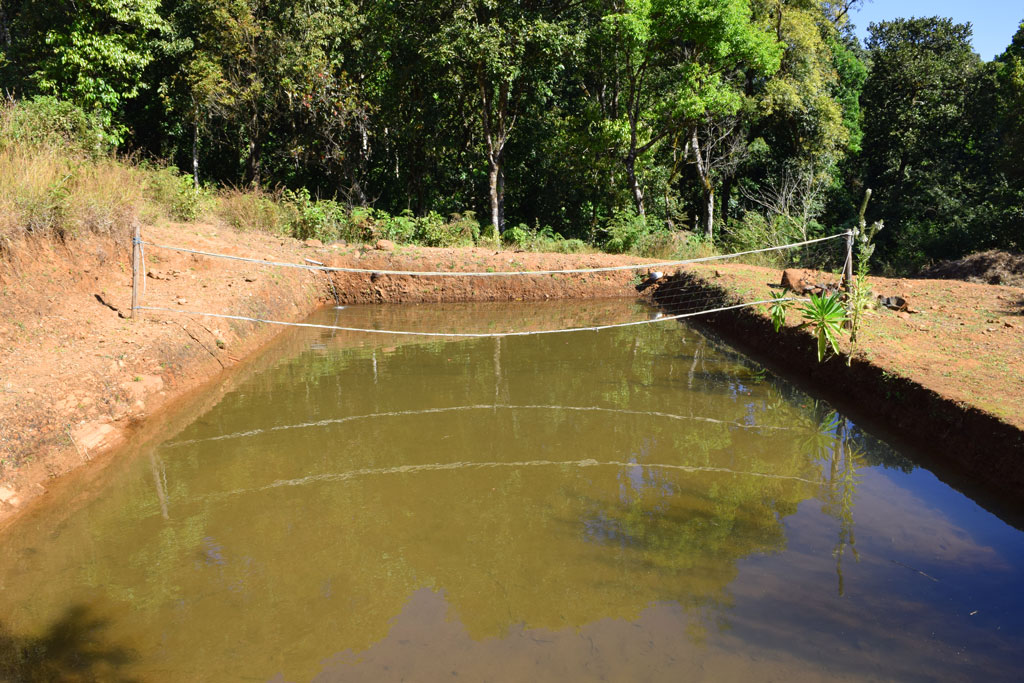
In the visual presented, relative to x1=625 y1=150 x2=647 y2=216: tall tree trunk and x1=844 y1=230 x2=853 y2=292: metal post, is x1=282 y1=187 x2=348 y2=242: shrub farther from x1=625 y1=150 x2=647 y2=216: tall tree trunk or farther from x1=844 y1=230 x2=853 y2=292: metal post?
x1=844 y1=230 x2=853 y2=292: metal post

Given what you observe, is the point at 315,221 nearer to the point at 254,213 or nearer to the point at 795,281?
the point at 254,213

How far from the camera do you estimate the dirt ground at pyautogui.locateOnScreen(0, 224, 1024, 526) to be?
6.12m

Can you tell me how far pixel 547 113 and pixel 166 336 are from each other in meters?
14.6

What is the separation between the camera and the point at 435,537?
5.20 m

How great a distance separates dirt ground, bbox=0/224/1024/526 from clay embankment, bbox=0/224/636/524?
0.05ft

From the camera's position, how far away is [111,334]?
7.76 m

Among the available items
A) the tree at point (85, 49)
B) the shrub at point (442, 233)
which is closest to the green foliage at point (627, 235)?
the shrub at point (442, 233)

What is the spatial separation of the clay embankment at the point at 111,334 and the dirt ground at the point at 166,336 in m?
0.02

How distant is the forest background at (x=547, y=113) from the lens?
16.6 meters

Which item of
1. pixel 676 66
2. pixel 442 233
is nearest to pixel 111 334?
pixel 442 233

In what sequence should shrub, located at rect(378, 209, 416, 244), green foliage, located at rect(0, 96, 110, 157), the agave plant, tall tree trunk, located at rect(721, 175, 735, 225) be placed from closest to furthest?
the agave plant < green foliage, located at rect(0, 96, 110, 157) < shrub, located at rect(378, 209, 416, 244) < tall tree trunk, located at rect(721, 175, 735, 225)

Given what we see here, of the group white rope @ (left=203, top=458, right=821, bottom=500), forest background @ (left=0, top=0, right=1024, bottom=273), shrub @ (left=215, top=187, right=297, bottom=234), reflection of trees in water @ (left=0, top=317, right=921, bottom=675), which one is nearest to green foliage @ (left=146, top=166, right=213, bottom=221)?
forest background @ (left=0, top=0, right=1024, bottom=273)

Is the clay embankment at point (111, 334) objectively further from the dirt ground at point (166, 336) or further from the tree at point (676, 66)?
the tree at point (676, 66)

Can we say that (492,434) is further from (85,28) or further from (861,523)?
(85,28)
